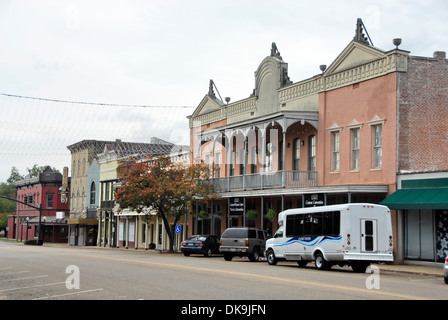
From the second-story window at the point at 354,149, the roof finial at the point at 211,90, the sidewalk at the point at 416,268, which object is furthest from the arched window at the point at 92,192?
the sidewalk at the point at 416,268

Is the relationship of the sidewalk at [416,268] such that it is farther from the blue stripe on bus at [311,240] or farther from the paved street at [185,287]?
the blue stripe on bus at [311,240]

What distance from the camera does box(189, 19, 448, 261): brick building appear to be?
29531mm

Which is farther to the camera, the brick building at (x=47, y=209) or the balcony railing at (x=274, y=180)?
the brick building at (x=47, y=209)

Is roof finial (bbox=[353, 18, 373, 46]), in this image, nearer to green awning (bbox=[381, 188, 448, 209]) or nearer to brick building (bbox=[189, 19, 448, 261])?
brick building (bbox=[189, 19, 448, 261])

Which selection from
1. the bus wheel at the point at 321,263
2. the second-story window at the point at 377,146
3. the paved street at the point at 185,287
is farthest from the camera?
the second-story window at the point at 377,146

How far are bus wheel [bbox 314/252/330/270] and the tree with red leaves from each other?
16.1 m

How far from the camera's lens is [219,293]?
563 inches

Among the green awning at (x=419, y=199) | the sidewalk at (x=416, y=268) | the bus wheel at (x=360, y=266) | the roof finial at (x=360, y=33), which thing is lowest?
the sidewalk at (x=416, y=268)

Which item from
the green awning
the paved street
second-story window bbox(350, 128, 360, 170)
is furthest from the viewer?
second-story window bbox(350, 128, 360, 170)

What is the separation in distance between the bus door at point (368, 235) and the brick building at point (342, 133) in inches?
135

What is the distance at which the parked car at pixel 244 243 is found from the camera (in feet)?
104

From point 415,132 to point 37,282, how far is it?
18.8 m

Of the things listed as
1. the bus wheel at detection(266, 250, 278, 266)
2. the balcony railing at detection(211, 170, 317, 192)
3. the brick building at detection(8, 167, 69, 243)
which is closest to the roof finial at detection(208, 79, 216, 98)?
the balcony railing at detection(211, 170, 317, 192)

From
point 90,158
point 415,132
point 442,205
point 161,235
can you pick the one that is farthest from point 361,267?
point 90,158
